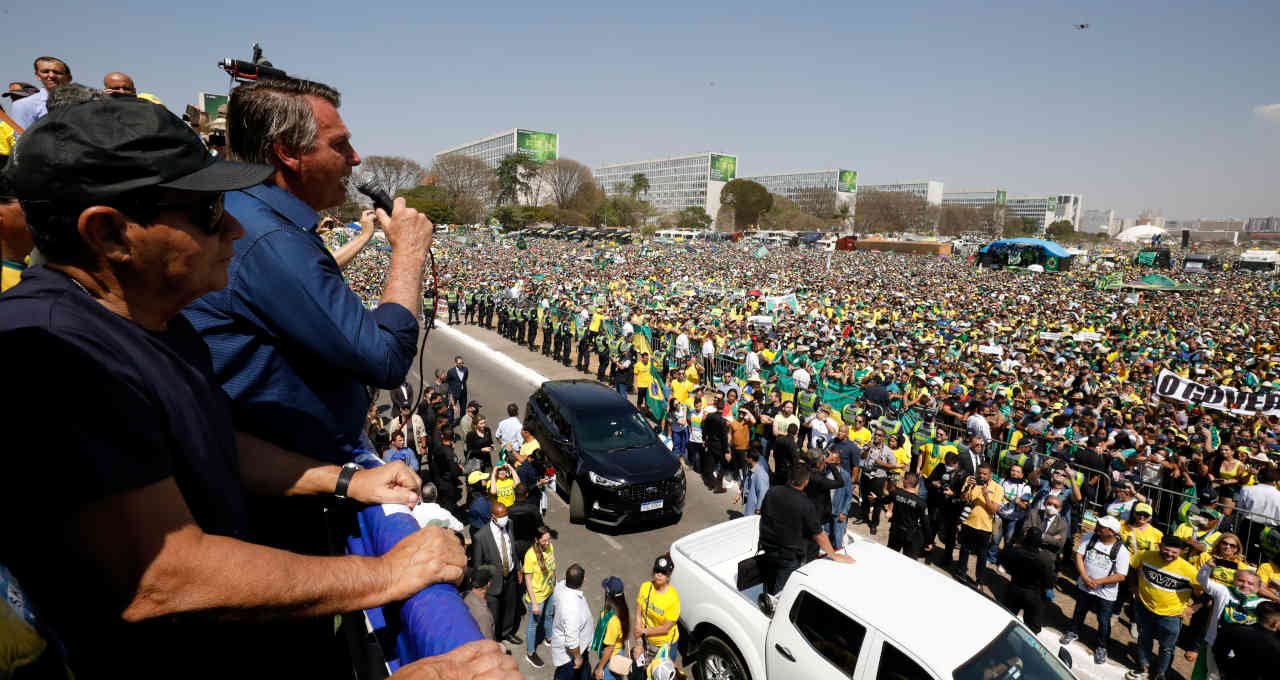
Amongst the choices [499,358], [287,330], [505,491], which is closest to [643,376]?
[505,491]

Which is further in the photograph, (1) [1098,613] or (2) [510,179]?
(2) [510,179]

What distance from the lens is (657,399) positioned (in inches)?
545

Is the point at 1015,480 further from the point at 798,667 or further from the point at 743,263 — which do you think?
the point at 743,263

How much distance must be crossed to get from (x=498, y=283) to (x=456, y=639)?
29845 mm

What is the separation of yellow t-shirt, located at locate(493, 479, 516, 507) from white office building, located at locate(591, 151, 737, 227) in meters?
142

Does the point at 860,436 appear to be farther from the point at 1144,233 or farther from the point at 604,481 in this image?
the point at 1144,233

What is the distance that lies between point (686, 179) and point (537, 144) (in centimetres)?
4404

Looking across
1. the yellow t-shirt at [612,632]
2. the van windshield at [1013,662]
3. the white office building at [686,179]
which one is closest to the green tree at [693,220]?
the white office building at [686,179]

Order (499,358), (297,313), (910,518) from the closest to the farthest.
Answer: (297,313)
(910,518)
(499,358)

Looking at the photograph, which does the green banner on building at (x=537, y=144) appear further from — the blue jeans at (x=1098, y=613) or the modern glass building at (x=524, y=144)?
the blue jeans at (x=1098, y=613)

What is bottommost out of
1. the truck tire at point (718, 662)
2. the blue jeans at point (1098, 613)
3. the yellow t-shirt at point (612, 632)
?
the blue jeans at point (1098, 613)

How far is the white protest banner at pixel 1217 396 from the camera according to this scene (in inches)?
457

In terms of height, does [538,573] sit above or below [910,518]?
above

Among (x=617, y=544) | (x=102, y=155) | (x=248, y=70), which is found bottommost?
(x=617, y=544)
